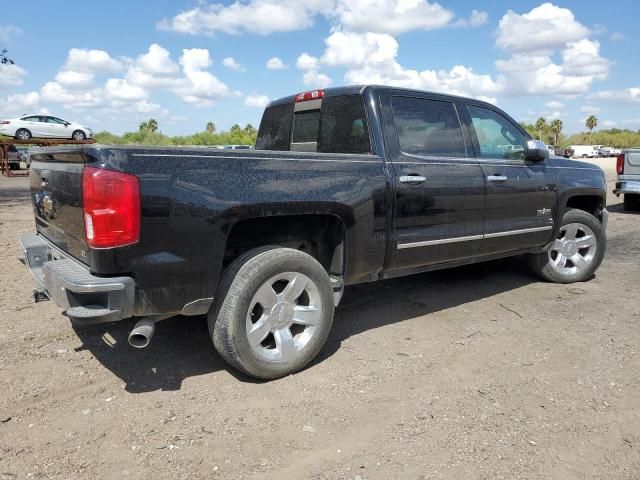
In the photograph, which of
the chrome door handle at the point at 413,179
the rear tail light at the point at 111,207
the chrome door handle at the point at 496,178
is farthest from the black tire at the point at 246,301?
the chrome door handle at the point at 496,178

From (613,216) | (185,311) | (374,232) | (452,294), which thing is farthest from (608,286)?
(613,216)

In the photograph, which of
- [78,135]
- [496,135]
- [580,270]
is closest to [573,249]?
[580,270]

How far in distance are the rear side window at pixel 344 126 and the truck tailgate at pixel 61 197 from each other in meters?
2.02

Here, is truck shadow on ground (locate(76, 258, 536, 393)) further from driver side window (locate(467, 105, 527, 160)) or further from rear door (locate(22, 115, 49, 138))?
rear door (locate(22, 115, 49, 138))

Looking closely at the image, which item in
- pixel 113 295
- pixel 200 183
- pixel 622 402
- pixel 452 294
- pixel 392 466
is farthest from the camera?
pixel 452 294

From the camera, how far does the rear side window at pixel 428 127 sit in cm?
412

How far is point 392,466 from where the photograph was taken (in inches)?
99.9

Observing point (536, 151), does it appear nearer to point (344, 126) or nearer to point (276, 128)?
point (344, 126)

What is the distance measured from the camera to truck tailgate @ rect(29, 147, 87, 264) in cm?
294

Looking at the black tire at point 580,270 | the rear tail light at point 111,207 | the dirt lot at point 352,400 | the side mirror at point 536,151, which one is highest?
the side mirror at point 536,151

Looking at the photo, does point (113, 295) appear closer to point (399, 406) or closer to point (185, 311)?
point (185, 311)

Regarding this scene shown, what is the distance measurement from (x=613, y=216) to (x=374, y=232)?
9.71 m

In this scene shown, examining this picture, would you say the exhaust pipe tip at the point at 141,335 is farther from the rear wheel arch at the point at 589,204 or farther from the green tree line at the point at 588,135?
the green tree line at the point at 588,135

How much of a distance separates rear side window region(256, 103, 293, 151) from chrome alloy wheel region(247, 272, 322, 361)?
6.11ft
